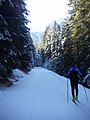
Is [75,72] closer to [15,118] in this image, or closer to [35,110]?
[35,110]

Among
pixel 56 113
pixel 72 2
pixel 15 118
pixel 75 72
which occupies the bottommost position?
pixel 15 118

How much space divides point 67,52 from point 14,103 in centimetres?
2798

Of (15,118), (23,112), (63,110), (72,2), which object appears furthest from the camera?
(72,2)

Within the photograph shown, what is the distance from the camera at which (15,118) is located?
25.9ft

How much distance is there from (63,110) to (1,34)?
6.34 m

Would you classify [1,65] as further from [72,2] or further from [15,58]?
[72,2]

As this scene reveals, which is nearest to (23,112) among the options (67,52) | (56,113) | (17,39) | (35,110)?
(35,110)

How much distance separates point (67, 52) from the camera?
123 ft

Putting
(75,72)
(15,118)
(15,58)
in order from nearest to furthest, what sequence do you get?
(15,118) < (75,72) < (15,58)

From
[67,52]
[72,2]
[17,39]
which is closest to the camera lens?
[17,39]

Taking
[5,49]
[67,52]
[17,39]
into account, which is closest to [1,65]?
[5,49]

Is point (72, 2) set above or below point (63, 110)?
above

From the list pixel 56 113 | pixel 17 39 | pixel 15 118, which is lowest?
pixel 15 118

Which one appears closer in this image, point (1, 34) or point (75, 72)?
point (75, 72)
